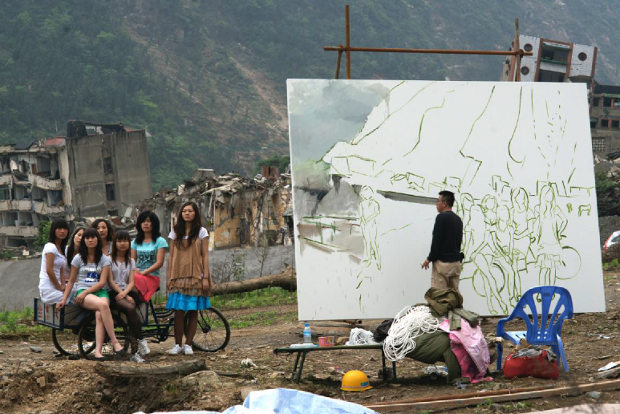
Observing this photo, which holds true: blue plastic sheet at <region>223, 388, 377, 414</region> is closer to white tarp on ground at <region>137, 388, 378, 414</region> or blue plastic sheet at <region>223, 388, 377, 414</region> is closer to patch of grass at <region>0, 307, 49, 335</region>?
white tarp on ground at <region>137, 388, 378, 414</region>

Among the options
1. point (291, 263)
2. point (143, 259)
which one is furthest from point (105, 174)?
point (143, 259)

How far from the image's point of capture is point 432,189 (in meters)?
9.23

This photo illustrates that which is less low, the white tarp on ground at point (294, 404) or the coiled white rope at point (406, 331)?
the coiled white rope at point (406, 331)

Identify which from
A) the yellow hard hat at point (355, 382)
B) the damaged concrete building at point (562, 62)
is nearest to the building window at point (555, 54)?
the damaged concrete building at point (562, 62)

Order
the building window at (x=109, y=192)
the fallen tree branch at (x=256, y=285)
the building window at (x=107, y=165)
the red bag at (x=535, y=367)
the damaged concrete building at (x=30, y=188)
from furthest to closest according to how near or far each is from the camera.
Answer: the building window at (x=109, y=192), the damaged concrete building at (x=30, y=188), the building window at (x=107, y=165), the fallen tree branch at (x=256, y=285), the red bag at (x=535, y=367)

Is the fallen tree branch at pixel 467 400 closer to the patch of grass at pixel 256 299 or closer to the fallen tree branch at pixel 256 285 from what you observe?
the patch of grass at pixel 256 299

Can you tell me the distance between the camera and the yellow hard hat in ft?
22.0

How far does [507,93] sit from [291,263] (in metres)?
12.0

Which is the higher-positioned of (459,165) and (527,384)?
(459,165)

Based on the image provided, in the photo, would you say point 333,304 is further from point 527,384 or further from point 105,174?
point 105,174

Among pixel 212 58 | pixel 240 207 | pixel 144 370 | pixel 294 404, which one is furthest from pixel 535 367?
pixel 212 58

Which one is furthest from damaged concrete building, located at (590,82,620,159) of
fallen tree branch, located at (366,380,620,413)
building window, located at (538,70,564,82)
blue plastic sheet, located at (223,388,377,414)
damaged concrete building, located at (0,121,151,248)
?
blue plastic sheet, located at (223,388,377,414)

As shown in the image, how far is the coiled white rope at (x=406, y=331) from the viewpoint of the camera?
263 inches

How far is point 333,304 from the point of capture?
29.1 ft
